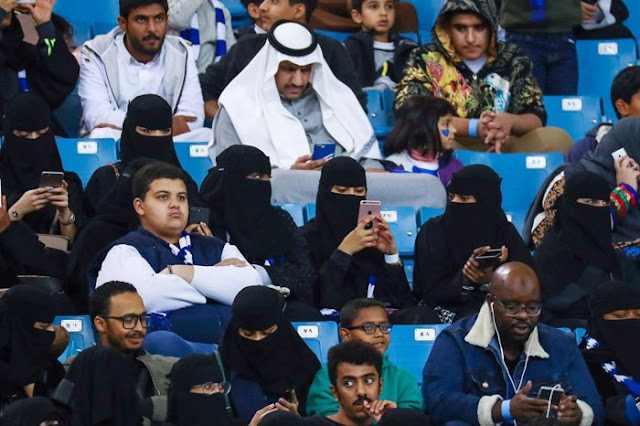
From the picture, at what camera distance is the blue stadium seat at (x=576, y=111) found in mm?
12070

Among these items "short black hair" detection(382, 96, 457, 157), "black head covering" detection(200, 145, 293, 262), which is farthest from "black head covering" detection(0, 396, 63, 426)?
"short black hair" detection(382, 96, 457, 157)

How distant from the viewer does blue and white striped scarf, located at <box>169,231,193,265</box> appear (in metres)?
8.95

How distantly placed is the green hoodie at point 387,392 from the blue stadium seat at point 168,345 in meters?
0.48

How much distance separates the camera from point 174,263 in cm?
891

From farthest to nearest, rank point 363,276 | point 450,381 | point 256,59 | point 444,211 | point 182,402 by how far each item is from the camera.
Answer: point 256,59
point 444,211
point 363,276
point 450,381
point 182,402

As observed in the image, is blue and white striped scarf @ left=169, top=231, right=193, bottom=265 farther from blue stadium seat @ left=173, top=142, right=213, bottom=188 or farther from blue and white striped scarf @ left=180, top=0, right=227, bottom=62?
blue and white striped scarf @ left=180, top=0, right=227, bottom=62

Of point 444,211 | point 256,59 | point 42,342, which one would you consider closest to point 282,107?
point 256,59

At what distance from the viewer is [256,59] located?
1081 cm

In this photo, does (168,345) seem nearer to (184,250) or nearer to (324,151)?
(184,250)

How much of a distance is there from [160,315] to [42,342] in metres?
0.72

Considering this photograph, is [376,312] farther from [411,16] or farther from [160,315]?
[411,16]

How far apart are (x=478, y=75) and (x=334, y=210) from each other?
2.31m

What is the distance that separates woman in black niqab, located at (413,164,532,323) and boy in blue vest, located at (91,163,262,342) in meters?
0.98

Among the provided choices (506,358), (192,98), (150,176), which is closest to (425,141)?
(192,98)
